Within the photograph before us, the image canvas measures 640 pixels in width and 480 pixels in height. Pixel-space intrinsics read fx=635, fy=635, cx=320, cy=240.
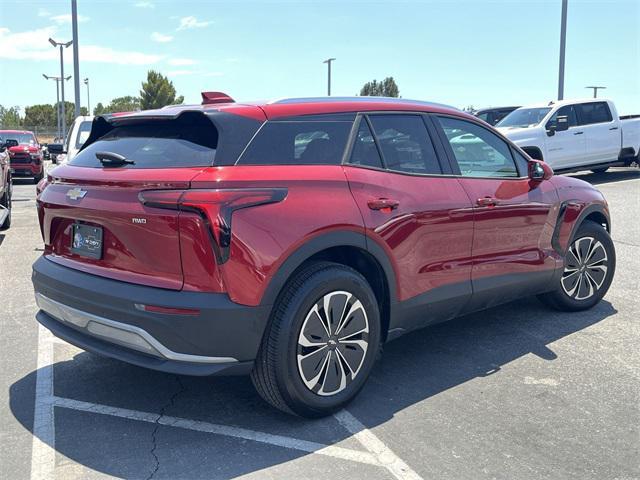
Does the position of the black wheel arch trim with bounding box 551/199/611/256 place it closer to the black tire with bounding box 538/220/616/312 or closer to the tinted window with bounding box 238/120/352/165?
the black tire with bounding box 538/220/616/312

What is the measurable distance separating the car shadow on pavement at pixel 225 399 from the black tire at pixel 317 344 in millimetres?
168

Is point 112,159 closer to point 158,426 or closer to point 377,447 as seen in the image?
point 158,426

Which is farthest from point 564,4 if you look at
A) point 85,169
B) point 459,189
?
point 85,169

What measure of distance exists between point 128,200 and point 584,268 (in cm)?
402

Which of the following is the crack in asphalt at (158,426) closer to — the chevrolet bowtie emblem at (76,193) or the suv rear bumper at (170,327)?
the suv rear bumper at (170,327)

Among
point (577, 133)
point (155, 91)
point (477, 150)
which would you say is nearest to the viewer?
point (477, 150)

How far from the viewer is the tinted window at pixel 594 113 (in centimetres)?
1469

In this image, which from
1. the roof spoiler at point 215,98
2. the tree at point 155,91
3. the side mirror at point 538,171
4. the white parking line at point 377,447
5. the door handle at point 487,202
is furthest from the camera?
the tree at point 155,91

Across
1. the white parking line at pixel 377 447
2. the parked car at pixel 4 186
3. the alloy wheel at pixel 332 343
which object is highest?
the parked car at pixel 4 186

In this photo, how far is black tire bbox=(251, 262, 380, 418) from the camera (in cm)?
332

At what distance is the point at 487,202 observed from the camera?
14.6 ft

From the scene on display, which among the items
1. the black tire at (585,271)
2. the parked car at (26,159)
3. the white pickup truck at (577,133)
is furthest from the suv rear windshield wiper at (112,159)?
the parked car at (26,159)

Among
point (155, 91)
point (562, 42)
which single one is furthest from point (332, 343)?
point (155, 91)

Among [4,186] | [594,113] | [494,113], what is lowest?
[4,186]
